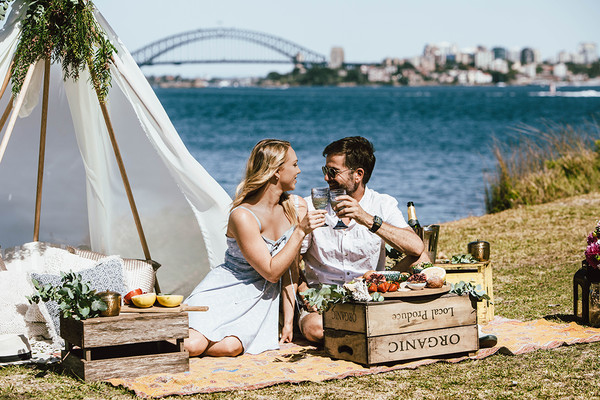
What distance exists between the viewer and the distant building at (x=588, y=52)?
138 metres

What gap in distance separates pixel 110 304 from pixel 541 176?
26.0 ft

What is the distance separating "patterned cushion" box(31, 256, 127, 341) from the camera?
4.46m

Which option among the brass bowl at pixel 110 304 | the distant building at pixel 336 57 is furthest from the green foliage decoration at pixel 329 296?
the distant building at pixel 336 57

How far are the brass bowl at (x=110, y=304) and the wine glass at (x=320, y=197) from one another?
3.37 feet

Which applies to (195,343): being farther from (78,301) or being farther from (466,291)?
(466,291)

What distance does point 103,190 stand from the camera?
5746mm

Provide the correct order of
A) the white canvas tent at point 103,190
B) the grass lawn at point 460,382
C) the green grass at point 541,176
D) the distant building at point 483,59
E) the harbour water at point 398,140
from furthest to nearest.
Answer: the distant building at point 483,59 → the harbour water at point 398,140 → the green grass at point 541,176 → the white canvas tent at point 103,190 → the grass lawn at point 460,382

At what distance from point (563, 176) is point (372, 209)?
6874 millimetres

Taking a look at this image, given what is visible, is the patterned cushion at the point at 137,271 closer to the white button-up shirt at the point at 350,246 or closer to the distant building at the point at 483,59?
the white button-up shirt at the point at 350,246

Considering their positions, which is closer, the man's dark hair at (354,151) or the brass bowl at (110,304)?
the brass bowl at (110,304)

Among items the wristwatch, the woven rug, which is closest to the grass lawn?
the woven rug

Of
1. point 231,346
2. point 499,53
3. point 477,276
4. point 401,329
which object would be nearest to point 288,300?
point 231,346

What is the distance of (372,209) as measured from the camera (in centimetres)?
447

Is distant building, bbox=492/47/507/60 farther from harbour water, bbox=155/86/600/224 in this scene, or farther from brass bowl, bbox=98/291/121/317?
brass bowl, bbox=98/291/121/317
